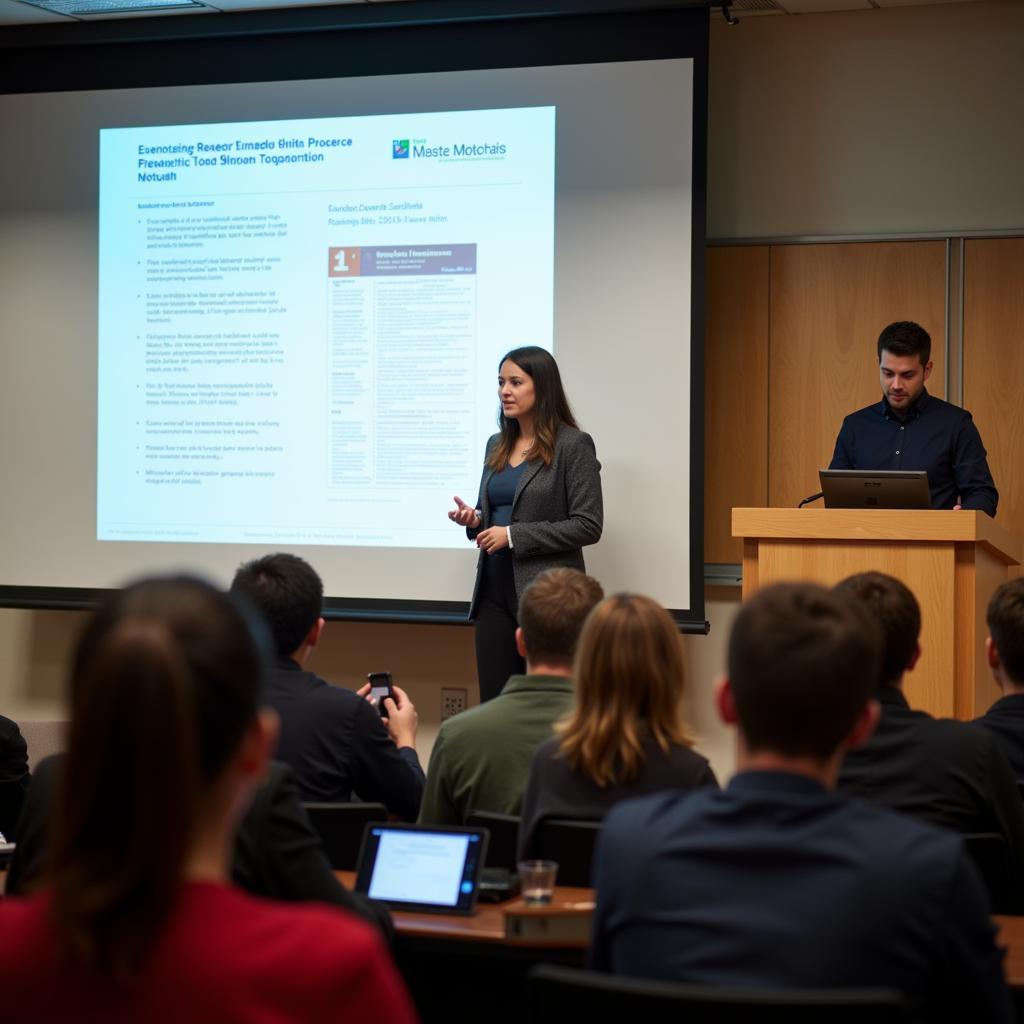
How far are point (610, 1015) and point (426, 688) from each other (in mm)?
4376

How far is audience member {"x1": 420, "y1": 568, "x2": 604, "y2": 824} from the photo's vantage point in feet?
8.33

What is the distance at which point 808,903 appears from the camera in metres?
1.27

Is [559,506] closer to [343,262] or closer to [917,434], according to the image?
[917,434]

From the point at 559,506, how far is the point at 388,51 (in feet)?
6.53

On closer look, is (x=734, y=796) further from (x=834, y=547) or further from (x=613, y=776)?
(x=834, y=547)

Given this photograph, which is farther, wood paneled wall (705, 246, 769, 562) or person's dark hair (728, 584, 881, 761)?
wood paneled wall (705, 246, 769, 562)

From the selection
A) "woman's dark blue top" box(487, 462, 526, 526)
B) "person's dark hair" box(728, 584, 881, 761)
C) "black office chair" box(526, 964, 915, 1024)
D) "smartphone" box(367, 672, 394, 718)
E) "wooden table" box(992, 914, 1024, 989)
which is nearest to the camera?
"black office chair" box(526, 964, 915, 1024)

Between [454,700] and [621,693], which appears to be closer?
[621,693]

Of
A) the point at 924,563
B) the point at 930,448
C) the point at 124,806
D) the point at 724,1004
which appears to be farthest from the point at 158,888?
the point at 930,448

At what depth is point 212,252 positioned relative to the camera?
541 cm

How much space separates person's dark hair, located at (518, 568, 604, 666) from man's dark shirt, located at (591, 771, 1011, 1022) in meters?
1.29

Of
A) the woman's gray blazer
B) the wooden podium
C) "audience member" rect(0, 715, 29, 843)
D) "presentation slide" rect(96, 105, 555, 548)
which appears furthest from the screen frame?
"audience member" rect(0, 715, 29, 843)

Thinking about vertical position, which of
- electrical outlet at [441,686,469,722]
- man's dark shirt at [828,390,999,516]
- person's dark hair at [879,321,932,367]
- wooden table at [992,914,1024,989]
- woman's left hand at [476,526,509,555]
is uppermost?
person's dark hair at [879,321,932,367]

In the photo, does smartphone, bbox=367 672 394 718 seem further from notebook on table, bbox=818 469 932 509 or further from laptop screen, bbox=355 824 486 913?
notebook on table, bbox=818 469 932 509
